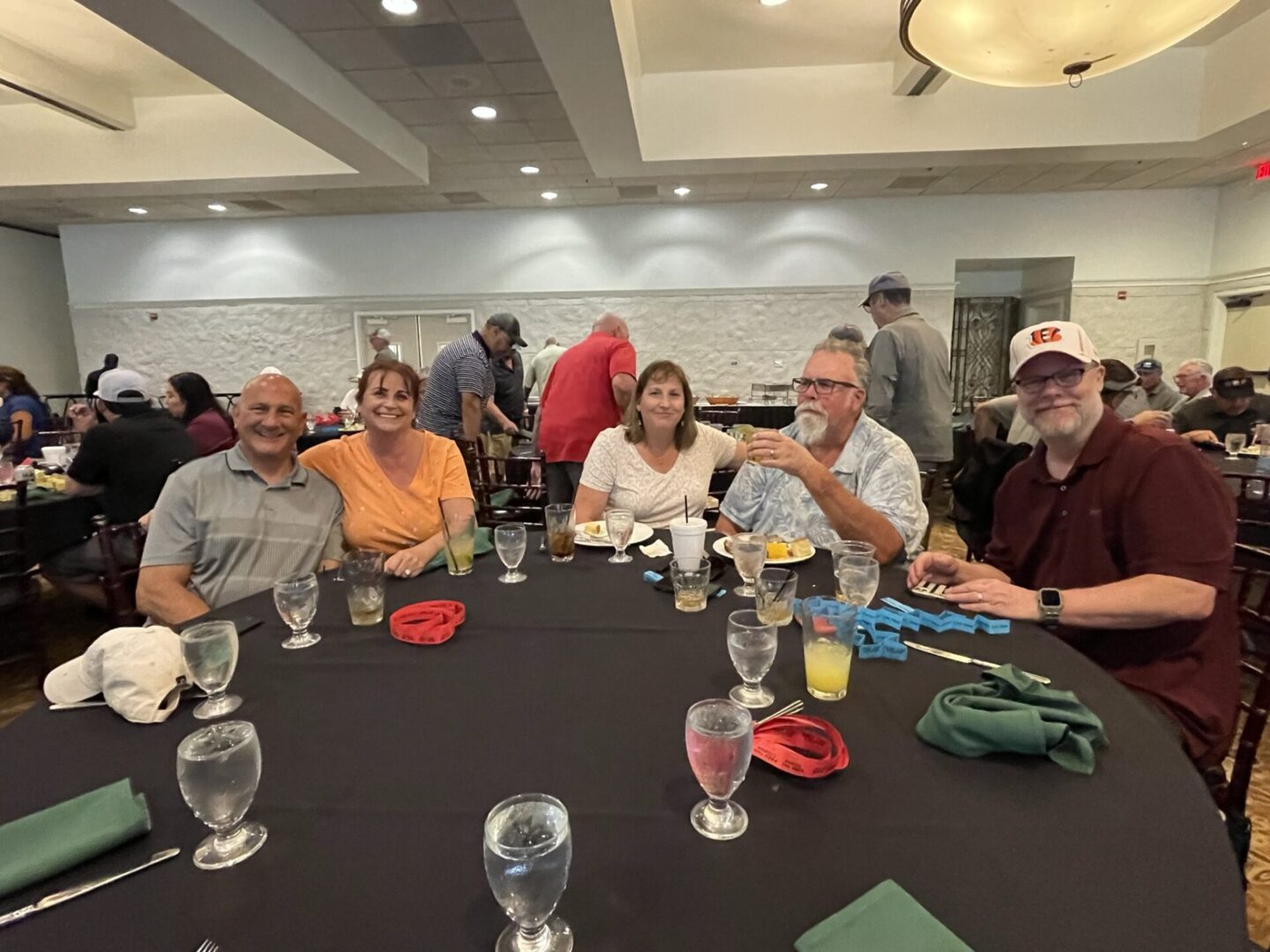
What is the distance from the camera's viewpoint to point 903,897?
0.71 metres

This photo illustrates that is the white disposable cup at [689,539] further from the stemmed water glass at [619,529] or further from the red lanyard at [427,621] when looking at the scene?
the red lanyard at [427,621]

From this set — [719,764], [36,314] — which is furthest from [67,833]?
[36,314]

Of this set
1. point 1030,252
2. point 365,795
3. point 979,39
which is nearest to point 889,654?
point 365,795

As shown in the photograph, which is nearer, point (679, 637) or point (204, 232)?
point (679, 637)

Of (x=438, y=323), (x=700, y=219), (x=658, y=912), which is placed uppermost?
(x=700, y=219)

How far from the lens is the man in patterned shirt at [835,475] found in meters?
1.88

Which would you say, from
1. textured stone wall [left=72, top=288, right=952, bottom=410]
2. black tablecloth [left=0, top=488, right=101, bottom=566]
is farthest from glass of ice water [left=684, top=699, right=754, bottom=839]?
textured stone wall [left=72, top=288, right=952, bottom=410]

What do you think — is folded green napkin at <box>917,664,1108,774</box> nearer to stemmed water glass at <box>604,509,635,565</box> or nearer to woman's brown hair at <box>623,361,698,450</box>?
stemmed water glass at <box>604,509,635,565</box>

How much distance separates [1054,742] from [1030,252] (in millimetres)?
8749

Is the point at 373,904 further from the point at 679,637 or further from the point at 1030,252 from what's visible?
the point at 1030,252

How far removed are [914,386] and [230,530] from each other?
3.73 meters

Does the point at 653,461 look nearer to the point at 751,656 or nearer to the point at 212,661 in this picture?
the point at 751,656

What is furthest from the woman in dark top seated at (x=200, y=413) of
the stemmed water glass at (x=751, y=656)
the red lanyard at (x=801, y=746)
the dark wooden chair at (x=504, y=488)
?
the red lanyard at (x=801, y=746)

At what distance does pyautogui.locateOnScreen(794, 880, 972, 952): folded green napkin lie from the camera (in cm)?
66
